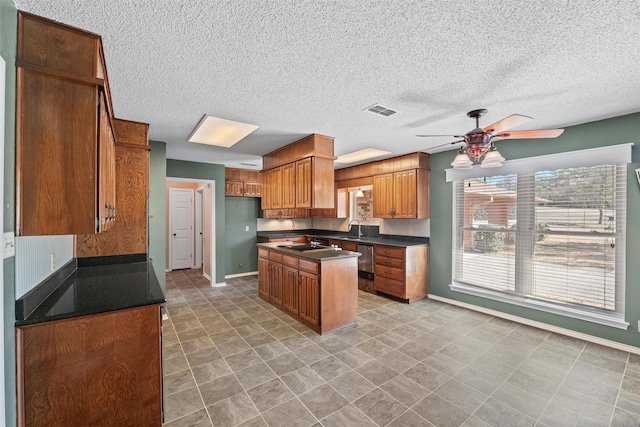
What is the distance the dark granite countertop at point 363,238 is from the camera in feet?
16.2

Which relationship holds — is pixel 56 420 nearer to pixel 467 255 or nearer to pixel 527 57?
pixel 527 57

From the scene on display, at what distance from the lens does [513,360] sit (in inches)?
110

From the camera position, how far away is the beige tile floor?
6.64 feet

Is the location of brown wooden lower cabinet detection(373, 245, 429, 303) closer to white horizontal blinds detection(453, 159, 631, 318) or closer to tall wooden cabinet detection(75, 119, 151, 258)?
white horizontal blinds detection(453, 159, 631, 318)

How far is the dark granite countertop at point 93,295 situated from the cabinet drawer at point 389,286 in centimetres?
356

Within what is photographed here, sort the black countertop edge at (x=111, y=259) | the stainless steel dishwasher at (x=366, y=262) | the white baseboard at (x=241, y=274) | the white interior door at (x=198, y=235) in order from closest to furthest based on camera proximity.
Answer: the black countertop edge at (x=111, y=259), the stainless steel dishwasher at (x=366, y=262), the white baseboard at (x=241, y=274), the white interior door at (x=198, y=235)

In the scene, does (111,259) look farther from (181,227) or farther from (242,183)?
(181,227)

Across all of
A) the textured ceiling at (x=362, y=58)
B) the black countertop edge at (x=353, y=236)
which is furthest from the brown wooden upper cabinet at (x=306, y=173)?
the black countertop edge at (x=353, y=236)

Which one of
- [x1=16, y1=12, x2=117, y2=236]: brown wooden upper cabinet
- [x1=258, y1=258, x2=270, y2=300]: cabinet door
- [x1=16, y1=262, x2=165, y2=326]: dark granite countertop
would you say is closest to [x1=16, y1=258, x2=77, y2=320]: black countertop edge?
[x1=16, y1=262, x2=165, y2=326]: dark granite countertop

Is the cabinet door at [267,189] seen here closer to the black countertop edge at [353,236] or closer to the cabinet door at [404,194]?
the black countertop edge at [353,236]

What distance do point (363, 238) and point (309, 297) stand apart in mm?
2459

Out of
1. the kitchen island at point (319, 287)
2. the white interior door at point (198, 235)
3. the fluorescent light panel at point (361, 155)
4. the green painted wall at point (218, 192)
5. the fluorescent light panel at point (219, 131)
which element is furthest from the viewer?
the white interior door at point (198, 235)

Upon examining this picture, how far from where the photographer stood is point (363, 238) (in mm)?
5730

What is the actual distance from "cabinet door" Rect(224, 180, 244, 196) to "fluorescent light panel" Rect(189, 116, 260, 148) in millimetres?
2105
